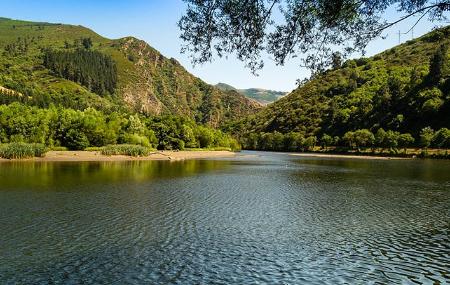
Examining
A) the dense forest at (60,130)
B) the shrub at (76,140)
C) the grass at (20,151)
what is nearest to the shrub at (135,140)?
the dense forest at (60,130)

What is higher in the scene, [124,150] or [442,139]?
[442,139]

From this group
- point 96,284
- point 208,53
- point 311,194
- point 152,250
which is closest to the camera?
point 208,53

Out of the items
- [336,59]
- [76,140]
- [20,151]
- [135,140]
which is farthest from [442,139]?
[336,59]

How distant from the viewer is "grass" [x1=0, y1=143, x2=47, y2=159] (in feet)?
423

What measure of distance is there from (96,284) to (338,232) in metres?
23.2

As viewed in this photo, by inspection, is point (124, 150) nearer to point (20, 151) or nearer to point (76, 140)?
point (76, 140)

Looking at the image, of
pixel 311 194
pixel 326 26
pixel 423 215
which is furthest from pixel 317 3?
pixel 311 194

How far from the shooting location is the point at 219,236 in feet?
115

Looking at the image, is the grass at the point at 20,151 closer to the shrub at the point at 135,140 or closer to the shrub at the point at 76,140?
the shrub at the point at 76,140

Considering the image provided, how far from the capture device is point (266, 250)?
3103 cm

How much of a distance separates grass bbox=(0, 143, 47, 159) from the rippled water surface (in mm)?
71900

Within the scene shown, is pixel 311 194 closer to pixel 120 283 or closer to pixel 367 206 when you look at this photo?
pixel 367 206

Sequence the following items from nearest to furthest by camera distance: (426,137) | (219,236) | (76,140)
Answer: (219,236), (76,140), (426,137)

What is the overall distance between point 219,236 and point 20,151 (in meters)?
116
